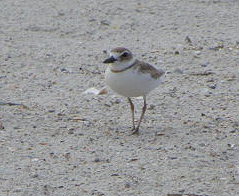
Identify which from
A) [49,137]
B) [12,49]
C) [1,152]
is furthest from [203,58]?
[1,152]

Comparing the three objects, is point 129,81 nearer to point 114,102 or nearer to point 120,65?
point 120,65

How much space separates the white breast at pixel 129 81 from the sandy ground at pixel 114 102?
480mm

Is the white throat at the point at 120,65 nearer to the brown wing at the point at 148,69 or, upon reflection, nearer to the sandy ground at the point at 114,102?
the brown wing at the point at 148,69

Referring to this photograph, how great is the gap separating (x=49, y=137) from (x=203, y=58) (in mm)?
3403

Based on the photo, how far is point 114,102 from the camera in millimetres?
6938

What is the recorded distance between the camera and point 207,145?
5.70 m

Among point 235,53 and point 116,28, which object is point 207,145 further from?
point 116,28

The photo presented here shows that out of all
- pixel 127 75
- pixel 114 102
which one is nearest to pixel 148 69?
pixel 127 75

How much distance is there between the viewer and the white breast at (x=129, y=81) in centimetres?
579

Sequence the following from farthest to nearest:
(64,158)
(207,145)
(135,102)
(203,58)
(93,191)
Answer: (203,58)
(135,102)
(207,145)
(64,158)
(93,191)

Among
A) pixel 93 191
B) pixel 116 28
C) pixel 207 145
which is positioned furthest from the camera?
pixel 116 28

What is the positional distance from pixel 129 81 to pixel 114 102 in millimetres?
1187

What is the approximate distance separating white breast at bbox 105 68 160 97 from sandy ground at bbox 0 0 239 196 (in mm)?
480

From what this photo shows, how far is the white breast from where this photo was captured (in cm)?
579
